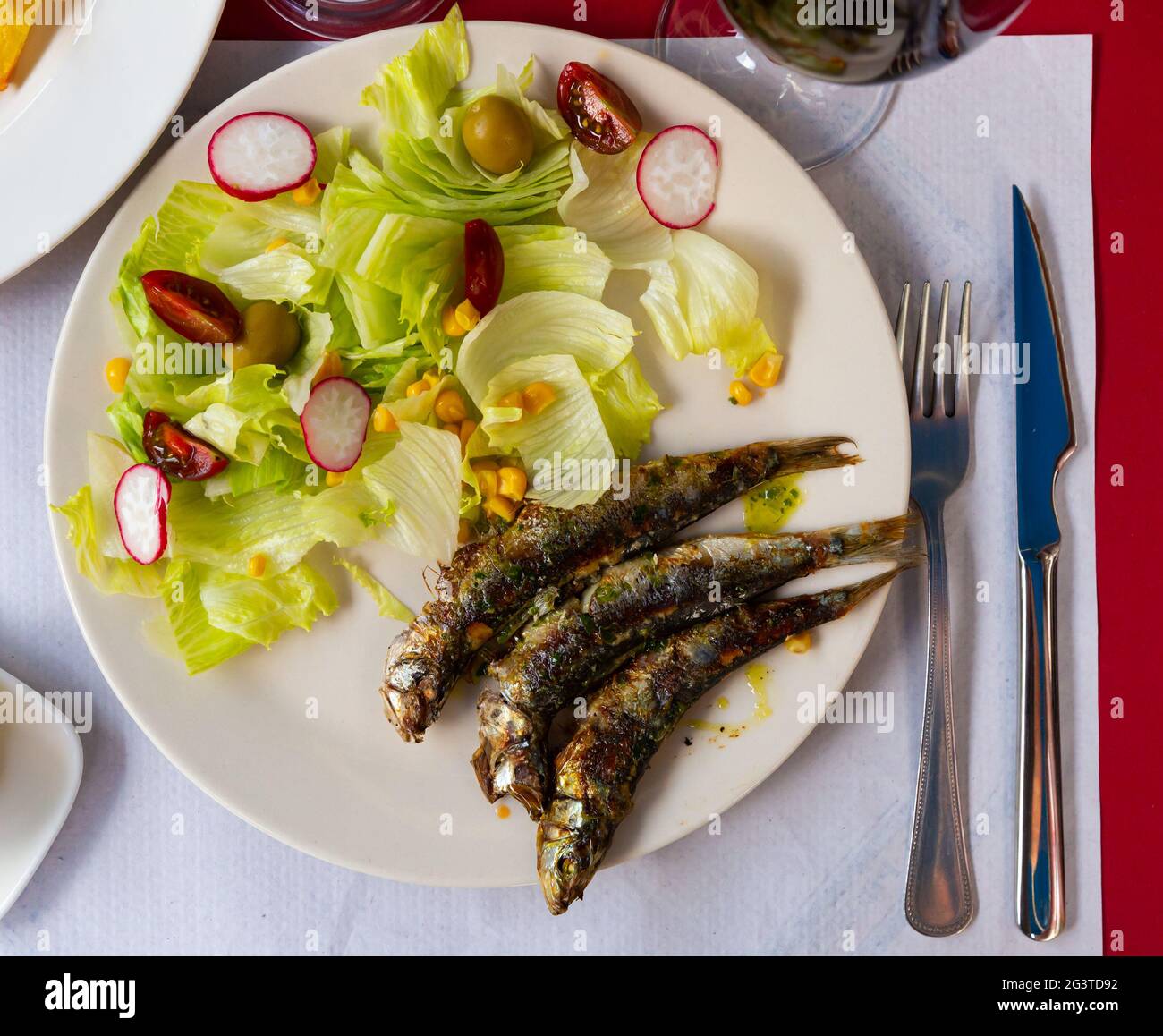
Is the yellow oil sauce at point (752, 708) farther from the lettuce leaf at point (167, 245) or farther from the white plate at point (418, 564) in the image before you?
the lettuce leaf at point (167, 245)

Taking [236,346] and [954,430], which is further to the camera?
[954,430]

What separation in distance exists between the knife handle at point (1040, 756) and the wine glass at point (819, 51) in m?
1.09

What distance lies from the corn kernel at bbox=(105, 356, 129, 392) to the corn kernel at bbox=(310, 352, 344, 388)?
42 cm

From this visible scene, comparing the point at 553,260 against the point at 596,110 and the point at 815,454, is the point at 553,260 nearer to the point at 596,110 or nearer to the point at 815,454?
the point at 596,110

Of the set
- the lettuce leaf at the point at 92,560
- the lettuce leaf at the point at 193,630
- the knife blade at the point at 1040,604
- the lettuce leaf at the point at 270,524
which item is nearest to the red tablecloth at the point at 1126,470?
the knife blade at the point at 1040,604

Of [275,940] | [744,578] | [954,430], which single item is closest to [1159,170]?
[954,430]

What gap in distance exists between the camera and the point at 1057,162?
7.35 ft

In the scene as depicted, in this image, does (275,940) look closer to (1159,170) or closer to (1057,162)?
(1057,162)

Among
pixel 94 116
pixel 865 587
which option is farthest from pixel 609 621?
pixel 94 116

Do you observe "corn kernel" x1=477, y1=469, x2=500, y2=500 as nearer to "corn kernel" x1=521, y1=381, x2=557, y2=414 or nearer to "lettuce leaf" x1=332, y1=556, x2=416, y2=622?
"corn kernel" x1=521, y1=381, x2=557, y2=414

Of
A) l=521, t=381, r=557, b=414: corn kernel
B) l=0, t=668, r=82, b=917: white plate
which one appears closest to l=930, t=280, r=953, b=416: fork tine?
l=521, t=381, r=557, b=414: corn kernel

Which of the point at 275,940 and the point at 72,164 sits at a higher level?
the point at 72,164
